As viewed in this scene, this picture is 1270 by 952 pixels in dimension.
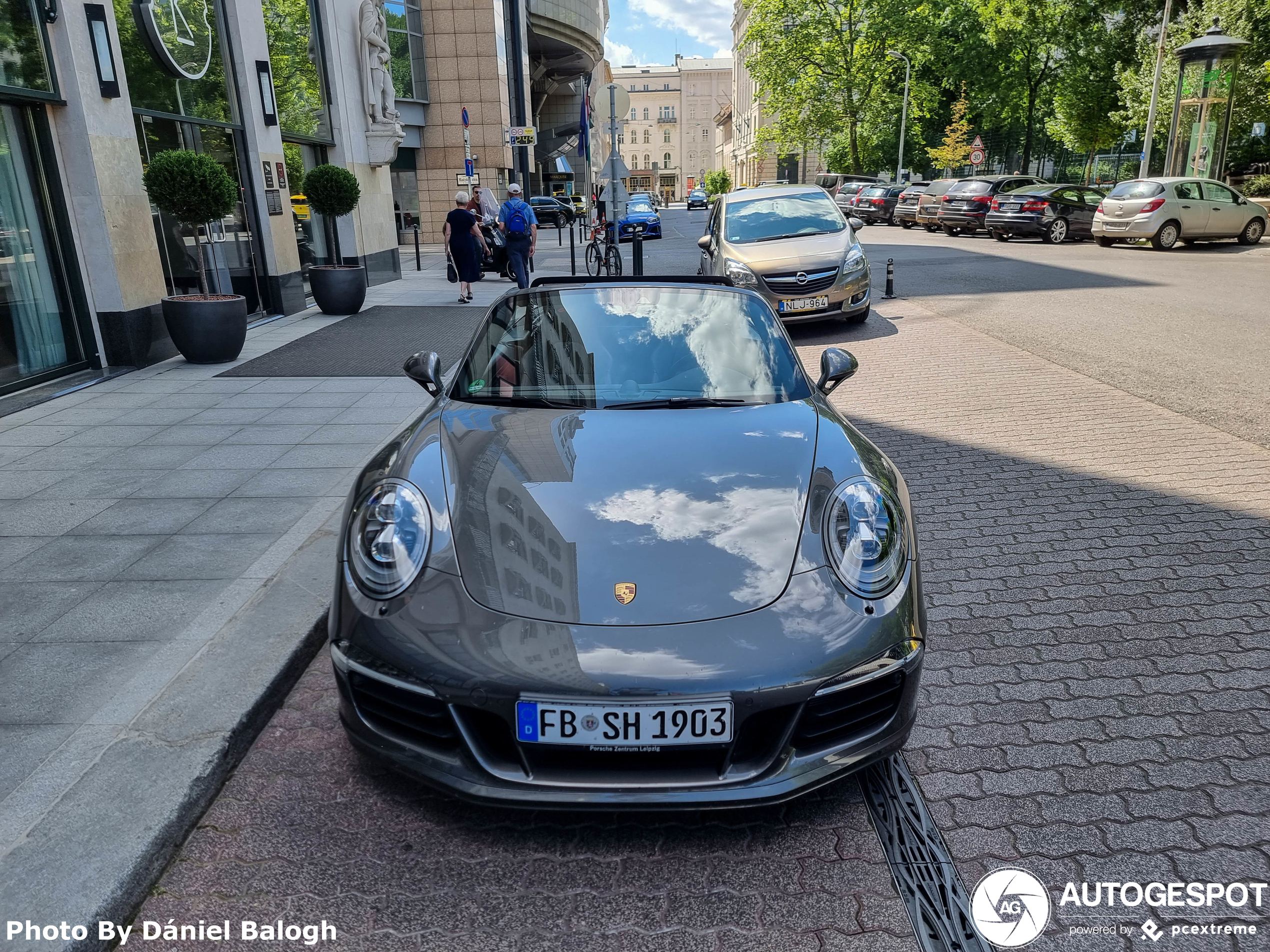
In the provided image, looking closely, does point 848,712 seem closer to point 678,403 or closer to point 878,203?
point 678,403

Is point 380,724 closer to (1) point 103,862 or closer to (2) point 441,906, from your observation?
(2) point 441,906

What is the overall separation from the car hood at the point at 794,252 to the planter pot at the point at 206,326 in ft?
18.7

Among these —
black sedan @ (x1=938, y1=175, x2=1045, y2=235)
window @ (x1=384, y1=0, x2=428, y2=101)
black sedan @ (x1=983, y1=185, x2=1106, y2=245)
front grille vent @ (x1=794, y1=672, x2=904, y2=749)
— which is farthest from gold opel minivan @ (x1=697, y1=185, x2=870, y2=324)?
window @ (x1=384, y1=0, x2=428, y2=101)

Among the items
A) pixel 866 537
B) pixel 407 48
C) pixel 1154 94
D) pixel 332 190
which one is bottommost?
pixel 866 537

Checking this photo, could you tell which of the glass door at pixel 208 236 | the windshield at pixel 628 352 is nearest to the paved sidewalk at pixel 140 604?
the windshield at pixel 628 352

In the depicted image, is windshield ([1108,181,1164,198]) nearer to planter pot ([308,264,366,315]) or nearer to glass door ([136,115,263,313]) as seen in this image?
planter pot ([308,264,366,315])

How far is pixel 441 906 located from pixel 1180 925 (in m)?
1.76

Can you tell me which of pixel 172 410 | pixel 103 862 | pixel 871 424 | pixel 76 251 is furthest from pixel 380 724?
pixel 76 251

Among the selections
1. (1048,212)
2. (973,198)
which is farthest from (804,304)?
(973,198)

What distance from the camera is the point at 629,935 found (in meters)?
2.22

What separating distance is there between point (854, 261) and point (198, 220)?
727cm

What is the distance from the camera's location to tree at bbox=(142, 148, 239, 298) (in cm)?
913

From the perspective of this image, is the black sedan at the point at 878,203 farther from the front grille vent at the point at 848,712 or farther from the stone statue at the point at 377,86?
the front grille vent at the point at 848,712

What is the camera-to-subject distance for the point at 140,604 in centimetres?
396
